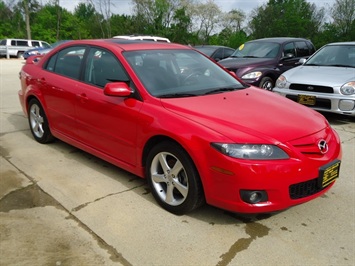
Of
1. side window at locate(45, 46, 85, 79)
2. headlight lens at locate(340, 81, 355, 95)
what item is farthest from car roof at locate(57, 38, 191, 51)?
headlight lens at locate(340, 81, 355, 95)

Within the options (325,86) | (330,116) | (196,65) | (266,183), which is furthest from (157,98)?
(330,116)

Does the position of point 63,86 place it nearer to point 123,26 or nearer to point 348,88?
point 348,88

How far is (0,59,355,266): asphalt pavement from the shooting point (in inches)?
96.7

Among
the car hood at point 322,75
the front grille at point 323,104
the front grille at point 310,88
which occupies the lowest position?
the front grille at point 323,104

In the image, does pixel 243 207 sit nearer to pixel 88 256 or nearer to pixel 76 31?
pixel 88 256

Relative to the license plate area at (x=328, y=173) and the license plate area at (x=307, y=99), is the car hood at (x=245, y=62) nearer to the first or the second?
the license plate area at (x=307, y=99)

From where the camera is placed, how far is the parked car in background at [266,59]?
760cm

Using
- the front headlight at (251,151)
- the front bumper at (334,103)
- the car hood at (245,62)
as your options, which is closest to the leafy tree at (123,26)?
the car hood at (245,62)

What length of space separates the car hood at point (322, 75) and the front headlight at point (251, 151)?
3921 mm

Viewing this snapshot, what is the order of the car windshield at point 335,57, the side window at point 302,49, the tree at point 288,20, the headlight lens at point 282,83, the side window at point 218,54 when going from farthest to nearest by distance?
the tree at point 288,20 < the side window at point 218,54 < the side window at point 302,49 < the car windshield at point 335,57 < the headlight lens at point 282,83

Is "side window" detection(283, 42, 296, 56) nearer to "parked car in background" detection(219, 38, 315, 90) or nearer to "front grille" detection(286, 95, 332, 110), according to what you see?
"parked car in background" detection(219, 38, 315, 90)

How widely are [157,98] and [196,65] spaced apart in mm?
998

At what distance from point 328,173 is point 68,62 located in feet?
10.5

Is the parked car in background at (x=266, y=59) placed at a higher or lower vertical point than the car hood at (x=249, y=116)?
higher
